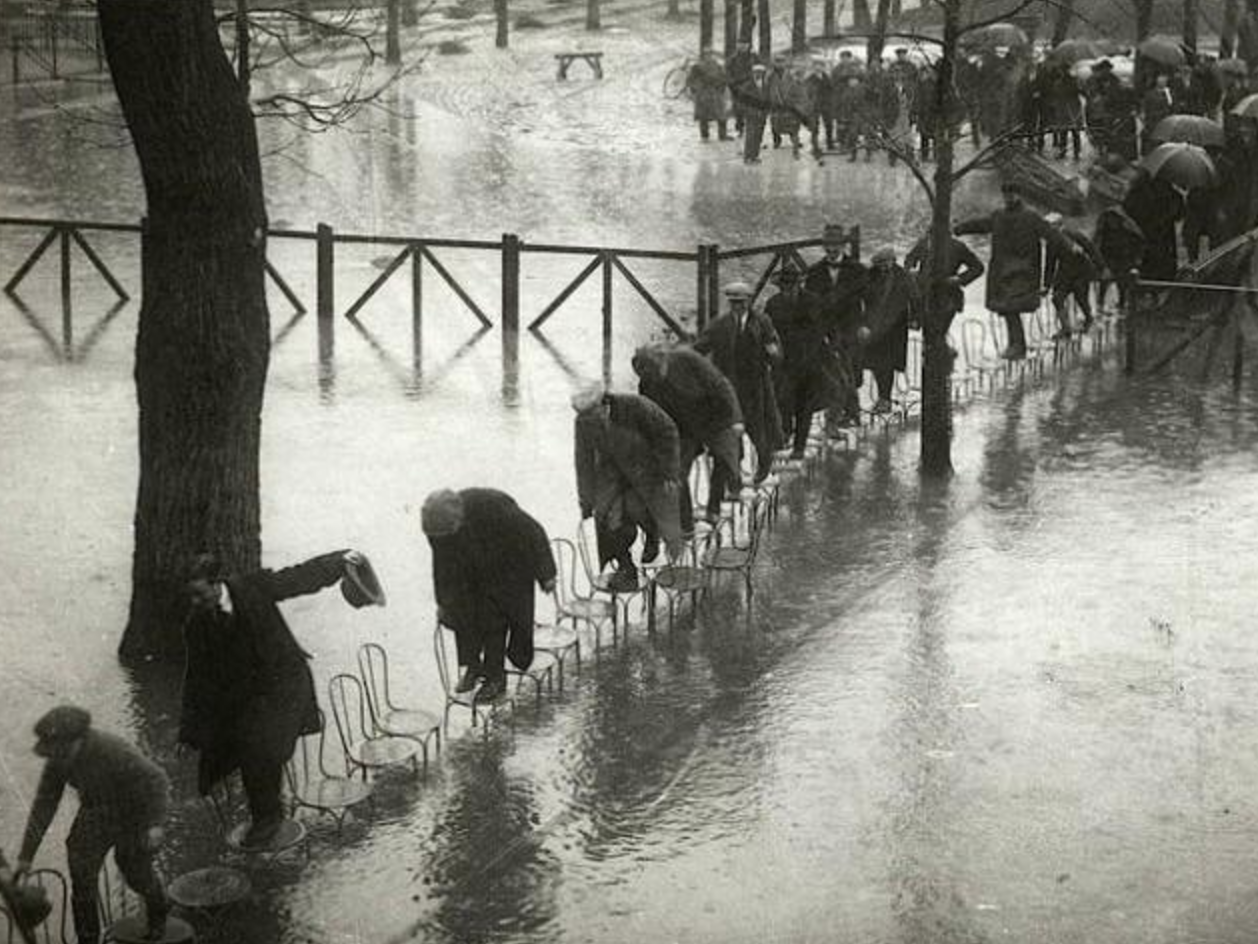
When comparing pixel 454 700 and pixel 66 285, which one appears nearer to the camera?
pixel 454 700

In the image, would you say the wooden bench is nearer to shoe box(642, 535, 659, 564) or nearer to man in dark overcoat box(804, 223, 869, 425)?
man in dark overcoat box(804, 223, 869, 425)

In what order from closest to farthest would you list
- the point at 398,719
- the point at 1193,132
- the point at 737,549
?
the point at 398,719 < the point at 737,549 < the point at 1193,132

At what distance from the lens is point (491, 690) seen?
1088 cm

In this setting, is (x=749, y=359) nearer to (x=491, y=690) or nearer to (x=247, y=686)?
(x=491, y=690)

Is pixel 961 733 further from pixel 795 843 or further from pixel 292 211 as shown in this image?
pixel 292 211

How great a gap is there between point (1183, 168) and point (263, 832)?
15.9m

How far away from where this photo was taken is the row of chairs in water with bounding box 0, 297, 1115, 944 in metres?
8.77

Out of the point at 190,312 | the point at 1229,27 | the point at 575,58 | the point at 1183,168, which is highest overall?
the point at 1229,27

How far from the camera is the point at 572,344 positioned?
826 inches

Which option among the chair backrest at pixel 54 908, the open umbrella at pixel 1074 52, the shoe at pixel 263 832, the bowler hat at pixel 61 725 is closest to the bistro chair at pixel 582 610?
the shoe at pixel 263 832

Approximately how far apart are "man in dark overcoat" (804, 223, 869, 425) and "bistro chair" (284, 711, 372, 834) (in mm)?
7050

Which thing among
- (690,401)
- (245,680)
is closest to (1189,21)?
(690,401)

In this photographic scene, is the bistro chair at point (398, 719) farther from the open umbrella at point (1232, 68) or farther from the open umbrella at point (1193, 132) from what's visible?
the open umbrella at point (1232, 68)

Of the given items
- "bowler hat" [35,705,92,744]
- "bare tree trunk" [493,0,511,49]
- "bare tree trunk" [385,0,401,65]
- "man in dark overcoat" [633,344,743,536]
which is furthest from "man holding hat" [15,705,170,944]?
"bare tree trunk" [493,0,511,49]
